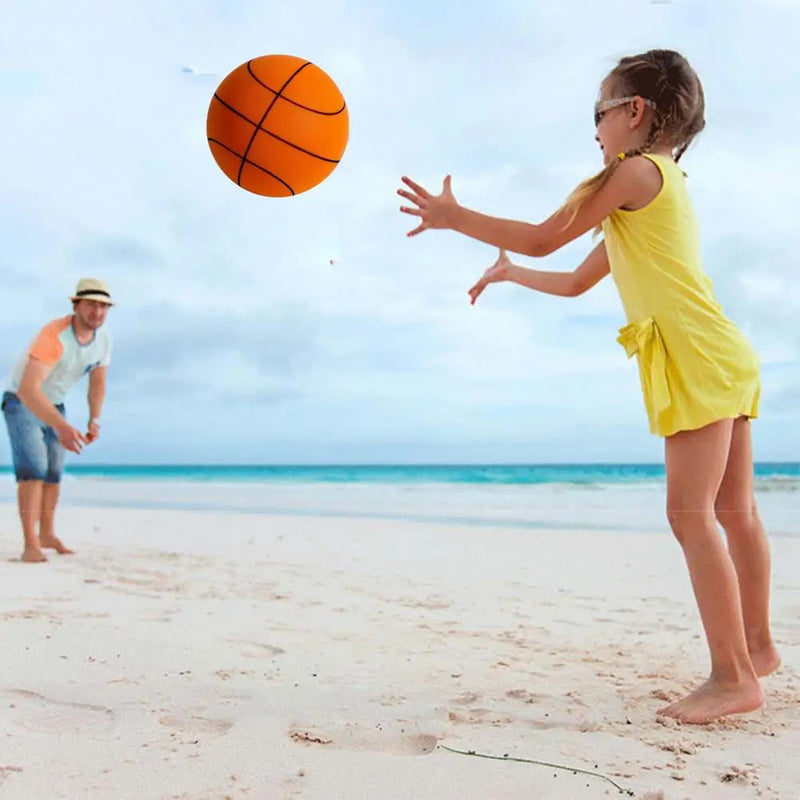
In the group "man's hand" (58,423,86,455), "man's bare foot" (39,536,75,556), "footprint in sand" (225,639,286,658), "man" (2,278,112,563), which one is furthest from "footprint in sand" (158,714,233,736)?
"man's bare foot" (39,536,75,556)

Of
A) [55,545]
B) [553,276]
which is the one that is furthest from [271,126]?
[55,545]

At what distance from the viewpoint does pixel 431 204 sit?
2492mm

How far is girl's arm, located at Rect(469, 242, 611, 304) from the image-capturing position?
2.98 meters

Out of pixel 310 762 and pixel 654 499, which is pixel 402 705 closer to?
pixel 310 762

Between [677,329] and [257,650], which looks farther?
[257,650]

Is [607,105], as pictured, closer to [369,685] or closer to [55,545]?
[369,685]

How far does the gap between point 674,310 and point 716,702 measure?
1050mm

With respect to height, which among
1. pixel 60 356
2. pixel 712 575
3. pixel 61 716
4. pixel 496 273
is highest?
pixel 496 273

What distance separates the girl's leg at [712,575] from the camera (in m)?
2.44

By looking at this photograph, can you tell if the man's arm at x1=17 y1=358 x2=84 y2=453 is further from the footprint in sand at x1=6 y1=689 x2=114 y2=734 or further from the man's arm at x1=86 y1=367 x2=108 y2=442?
the footprint in sand at x1=6 y1=689 x2=114 y2=734

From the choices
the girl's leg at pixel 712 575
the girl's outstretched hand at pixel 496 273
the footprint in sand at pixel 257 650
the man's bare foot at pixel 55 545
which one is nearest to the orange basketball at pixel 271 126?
the girl's outstretched hand at pixel 496 273

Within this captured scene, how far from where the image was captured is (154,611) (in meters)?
A: 4.00

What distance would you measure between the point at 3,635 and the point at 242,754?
1.68 m

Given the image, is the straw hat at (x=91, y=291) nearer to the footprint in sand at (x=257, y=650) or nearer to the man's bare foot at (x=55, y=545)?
the man's bare foot at (x=55, y=545)
